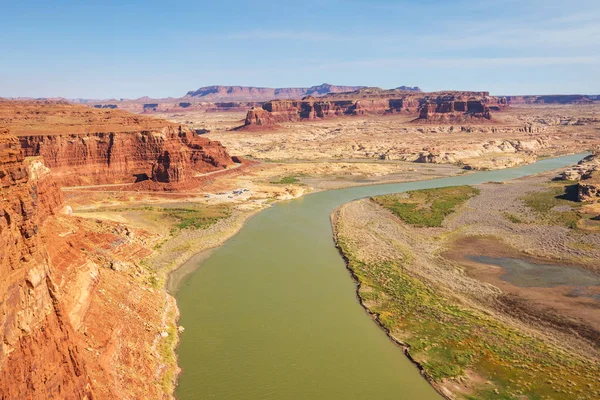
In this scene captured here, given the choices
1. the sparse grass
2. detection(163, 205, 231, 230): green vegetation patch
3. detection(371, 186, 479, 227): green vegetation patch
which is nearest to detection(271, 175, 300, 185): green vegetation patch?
detection(371, 186, 479, 227): green vegetation patch

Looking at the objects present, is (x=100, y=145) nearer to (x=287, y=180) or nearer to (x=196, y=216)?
(x=196, y=216)

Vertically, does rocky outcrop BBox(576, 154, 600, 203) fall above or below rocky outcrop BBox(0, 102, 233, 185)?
below

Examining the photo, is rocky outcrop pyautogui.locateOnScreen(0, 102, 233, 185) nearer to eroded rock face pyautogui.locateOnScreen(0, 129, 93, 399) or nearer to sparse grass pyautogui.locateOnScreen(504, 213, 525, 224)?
sparse grass pyautogui.locateOnScreen(504, 213, 525, 224)

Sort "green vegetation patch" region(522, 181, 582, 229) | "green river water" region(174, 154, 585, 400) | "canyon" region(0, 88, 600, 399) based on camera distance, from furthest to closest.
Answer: "green vegetation patch" region(522, 181, 582, 229)
"green river water" region(174, 154, 585, 400)
"canyon" region(0, 88, 600, 399)

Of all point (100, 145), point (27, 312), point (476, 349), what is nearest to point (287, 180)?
point (100, 145)

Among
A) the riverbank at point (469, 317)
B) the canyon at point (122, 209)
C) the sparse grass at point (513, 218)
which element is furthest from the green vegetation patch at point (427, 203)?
the canyon at point (122, 209)

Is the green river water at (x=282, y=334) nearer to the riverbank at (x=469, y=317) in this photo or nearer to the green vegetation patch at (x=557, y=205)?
the riverbank at (x=469, y=317)
